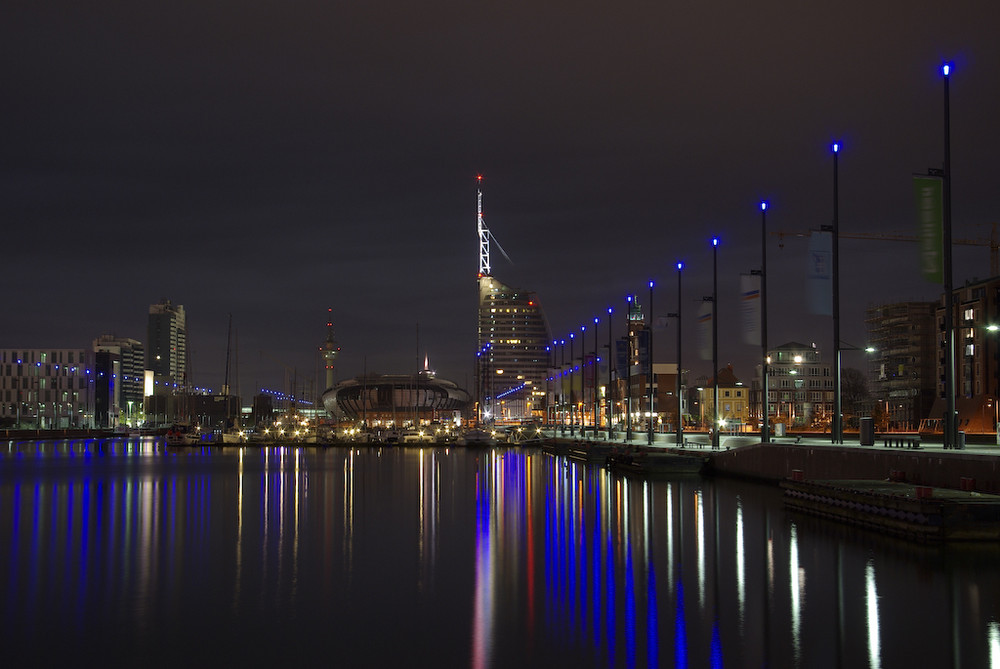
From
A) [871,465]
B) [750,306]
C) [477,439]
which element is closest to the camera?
[871,465]

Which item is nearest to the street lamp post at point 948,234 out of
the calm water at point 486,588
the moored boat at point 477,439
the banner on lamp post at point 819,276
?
the calm water at point 486,588

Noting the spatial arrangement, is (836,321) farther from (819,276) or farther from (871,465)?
(871,465)

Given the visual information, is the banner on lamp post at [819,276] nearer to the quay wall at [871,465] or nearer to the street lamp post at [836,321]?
the street lamp post at [836,321]

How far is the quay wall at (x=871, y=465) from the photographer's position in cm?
3372

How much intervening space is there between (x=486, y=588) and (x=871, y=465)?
72.8 ft

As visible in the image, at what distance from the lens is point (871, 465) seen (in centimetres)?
4159

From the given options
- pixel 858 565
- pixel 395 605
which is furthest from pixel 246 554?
pixel 858 565

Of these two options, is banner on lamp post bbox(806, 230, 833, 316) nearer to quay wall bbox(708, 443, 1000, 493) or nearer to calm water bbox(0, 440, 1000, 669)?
quay wall bbox(708, 443, 1000, 493)

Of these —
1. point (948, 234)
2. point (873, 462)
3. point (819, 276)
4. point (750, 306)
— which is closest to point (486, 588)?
point (873, 462)

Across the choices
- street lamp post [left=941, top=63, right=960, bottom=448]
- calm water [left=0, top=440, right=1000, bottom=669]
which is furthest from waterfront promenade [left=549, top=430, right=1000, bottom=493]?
calm water [left=0, top=440, right=1000, bottom=669]

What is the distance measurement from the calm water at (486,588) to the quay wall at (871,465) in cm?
376

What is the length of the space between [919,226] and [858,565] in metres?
17.2

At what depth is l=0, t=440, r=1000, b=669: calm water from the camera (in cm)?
1928

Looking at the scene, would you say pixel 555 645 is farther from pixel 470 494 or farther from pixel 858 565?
pixel 470 494
